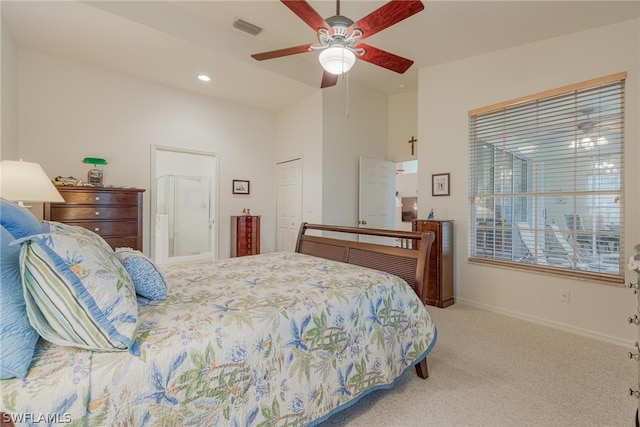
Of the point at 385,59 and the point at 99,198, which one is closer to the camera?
the point at 385,59

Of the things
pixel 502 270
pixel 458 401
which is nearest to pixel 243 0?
pixel 458 401

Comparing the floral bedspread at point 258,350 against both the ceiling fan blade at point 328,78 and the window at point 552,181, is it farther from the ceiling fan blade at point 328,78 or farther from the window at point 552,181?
the window at point 552,181

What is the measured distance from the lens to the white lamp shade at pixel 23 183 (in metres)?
1.97

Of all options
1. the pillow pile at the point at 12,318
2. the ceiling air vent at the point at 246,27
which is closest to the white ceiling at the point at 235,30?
the ceiling air vent at the point at 246,27

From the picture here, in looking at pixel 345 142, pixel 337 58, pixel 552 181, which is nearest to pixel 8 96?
pixel 337 58

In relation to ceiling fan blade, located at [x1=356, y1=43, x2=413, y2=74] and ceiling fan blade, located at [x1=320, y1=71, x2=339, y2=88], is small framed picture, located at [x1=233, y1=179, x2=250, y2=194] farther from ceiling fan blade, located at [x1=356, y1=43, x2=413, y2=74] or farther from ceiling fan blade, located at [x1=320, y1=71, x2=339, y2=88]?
ceiling fan blade, located at [x1=356, y1=43, x2=413, y2=74]

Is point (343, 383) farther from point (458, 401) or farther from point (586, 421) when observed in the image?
point (586, 421)

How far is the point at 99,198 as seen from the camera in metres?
3.30

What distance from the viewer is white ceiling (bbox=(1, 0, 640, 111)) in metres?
2.66

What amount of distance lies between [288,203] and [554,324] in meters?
3.90

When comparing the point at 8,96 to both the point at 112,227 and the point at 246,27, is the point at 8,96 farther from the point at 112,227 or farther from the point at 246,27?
the point at 246,27

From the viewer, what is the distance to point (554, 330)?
9.29ft

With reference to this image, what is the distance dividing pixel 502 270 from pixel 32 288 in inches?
151

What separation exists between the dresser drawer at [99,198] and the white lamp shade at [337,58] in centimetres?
285
